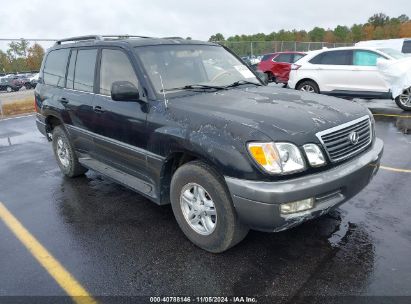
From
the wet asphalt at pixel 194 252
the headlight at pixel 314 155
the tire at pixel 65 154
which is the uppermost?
the headlight at pixel 314 155

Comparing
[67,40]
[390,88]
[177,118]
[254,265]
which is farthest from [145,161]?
[390,88]

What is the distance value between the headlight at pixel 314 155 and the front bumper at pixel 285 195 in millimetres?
93

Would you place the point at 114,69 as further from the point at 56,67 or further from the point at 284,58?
the point at 284,58

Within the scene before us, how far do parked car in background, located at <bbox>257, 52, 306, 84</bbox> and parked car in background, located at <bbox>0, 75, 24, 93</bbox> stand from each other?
2186 centimetres

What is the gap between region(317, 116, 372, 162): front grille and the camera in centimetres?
298

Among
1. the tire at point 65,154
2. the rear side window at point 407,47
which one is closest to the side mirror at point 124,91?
the tire at point 65,154

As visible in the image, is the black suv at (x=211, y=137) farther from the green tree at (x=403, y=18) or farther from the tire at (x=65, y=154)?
the green tree at (x=403, y=18)

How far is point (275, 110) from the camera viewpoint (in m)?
3.25

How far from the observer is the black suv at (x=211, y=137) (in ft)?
9.21

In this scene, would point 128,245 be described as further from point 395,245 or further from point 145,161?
point 395,245

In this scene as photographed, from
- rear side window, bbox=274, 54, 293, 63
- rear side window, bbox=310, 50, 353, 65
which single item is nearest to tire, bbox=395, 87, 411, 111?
rear side window, bbox=310, 50, 353, 65

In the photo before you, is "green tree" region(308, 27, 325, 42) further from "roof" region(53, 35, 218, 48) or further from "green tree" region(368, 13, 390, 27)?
"roof" region(53, 35, 218, 48)

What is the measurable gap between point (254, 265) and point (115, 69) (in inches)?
102

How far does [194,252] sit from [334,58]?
9.05 meters
